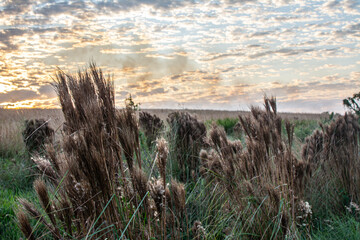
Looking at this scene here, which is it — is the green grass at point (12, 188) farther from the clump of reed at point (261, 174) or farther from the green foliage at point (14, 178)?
the clump of reed at point (261, 174)

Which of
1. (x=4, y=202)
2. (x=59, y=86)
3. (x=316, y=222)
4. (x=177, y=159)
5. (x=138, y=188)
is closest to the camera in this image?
(x=138, y=188)

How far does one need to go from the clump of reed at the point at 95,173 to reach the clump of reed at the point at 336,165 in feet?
8.84

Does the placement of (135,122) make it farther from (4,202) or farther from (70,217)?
(4,202)

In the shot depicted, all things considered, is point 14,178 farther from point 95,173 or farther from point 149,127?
point 95,173

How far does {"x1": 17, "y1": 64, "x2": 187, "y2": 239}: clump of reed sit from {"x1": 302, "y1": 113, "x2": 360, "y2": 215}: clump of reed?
2694 millimetres

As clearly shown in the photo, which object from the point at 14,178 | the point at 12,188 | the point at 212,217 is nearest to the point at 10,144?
the point at 14,178

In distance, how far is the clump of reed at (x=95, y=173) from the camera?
178 cm

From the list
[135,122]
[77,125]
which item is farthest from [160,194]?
[77,125]

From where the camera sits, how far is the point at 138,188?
1896mm

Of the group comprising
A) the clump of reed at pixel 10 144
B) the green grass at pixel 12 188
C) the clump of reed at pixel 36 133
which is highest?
the clump of reed at pixel 36 133

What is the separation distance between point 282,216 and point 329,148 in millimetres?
3359

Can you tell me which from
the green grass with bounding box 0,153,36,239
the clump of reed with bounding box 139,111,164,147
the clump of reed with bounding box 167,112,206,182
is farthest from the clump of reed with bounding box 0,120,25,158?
the clump of reed with bounding box 167,112,206,182

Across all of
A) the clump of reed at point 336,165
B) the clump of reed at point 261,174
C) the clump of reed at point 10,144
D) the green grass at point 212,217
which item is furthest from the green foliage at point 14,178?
the clump of reed at point 336,165

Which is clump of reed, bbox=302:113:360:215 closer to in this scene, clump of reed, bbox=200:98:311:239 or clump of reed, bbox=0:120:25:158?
clump of reed, bbox=200:98:311:239
